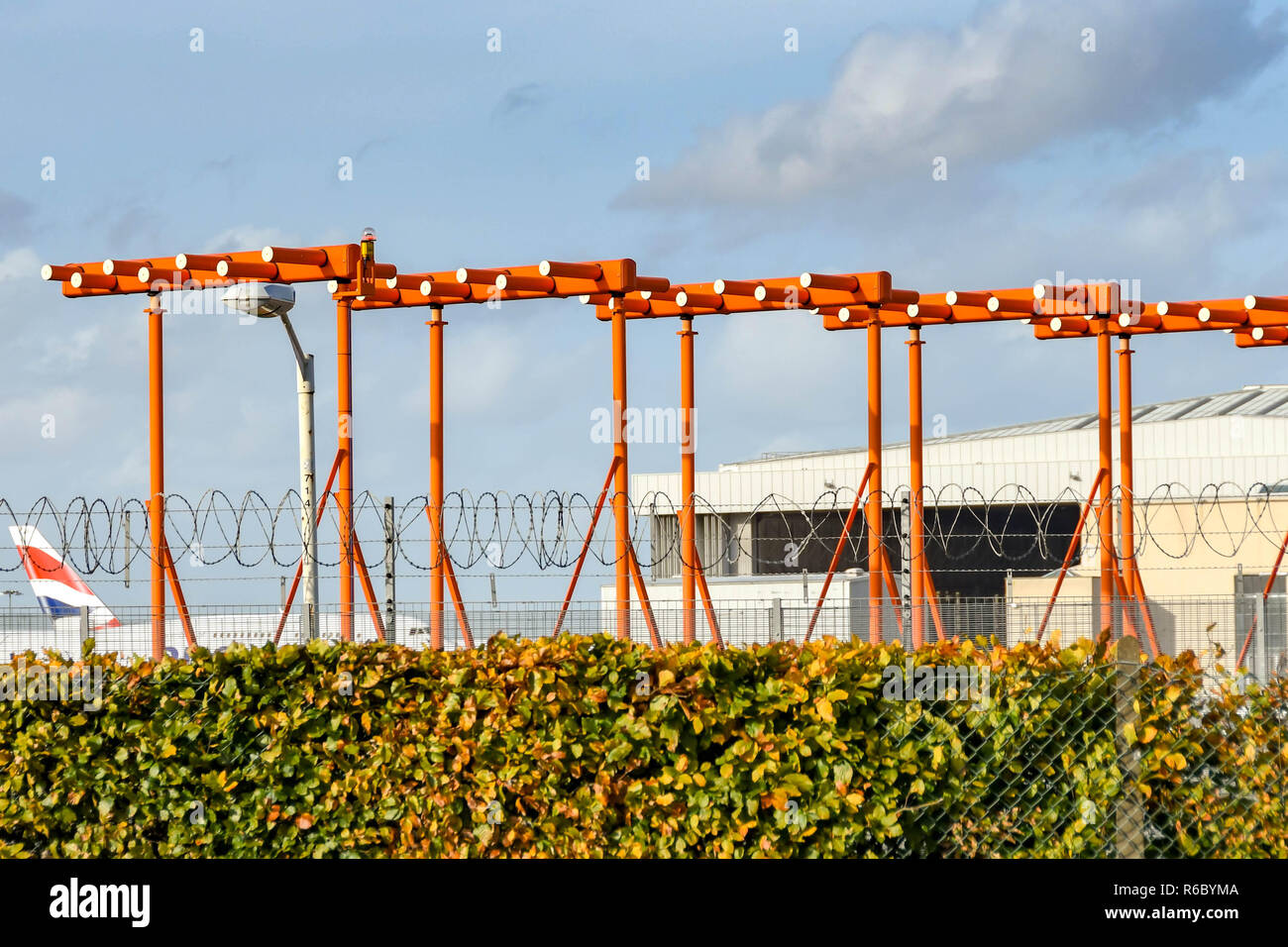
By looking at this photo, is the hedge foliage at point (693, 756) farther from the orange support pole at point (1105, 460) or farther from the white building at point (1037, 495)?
the white building at point (1037, 495)

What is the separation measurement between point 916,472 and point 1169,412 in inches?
771

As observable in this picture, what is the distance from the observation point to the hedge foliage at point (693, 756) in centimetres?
785

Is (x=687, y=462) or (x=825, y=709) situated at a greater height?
(x=687, y=462)

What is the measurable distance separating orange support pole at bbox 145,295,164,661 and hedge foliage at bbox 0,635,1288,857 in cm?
878

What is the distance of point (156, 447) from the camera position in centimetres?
1719

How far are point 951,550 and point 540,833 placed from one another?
28552mm

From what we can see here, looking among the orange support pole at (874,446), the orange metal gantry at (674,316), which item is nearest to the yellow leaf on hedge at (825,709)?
the orange metal gantry at (674,316)

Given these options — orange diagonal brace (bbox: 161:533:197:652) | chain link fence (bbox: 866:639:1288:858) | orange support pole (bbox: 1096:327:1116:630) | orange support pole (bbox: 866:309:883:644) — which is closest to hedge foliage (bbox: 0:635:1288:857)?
chain link fence (bbox: 866:639:1288:858)

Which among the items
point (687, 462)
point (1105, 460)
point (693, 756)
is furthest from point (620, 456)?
point (693, 756)

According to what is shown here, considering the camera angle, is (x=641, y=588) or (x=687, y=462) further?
(x=687, y=462)

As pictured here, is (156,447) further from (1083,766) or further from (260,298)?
(1083,766)

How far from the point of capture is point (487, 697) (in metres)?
8.20

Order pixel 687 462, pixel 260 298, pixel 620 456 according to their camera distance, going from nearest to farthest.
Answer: pixel 260 298 → pixel 620 456 → pixel 687 462
